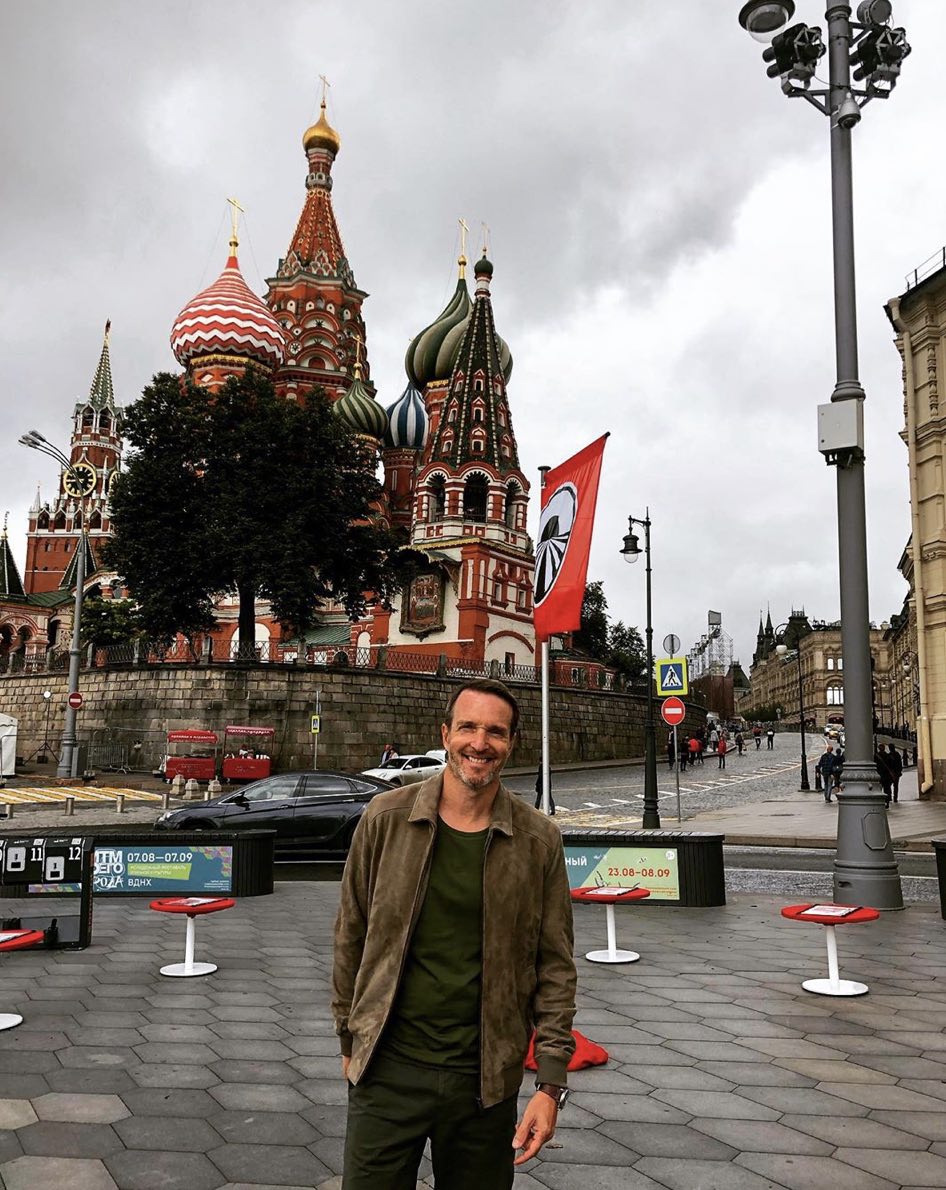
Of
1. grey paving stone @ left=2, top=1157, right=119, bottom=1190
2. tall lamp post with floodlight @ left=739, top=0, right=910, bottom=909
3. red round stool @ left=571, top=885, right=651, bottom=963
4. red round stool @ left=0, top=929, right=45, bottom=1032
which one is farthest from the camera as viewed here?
tall lamp post with floodlight @ left=739, top=0, right=910, bottom=909

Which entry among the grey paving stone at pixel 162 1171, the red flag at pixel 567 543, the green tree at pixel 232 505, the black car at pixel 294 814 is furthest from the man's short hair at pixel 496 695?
the green tree at pixel 232 505

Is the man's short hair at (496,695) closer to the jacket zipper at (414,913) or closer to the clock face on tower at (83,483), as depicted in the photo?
the jacket zipper at (414,913)

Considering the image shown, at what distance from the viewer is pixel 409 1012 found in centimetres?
251

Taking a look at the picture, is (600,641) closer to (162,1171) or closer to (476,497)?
(476,497)

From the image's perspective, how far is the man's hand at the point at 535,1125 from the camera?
2.40 m

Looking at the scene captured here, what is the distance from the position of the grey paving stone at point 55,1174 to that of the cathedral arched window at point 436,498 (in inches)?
1815

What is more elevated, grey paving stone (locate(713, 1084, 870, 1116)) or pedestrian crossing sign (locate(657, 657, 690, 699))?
pedestrian crossing sign (locate(657, 657, 690, 699))

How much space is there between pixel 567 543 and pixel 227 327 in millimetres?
44680

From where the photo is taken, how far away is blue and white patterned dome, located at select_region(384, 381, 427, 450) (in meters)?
60.8

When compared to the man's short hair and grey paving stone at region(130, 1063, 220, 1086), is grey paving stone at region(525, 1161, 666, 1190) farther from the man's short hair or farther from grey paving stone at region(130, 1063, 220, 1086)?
the man's short hair

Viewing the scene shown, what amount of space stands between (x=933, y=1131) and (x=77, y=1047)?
175 inches

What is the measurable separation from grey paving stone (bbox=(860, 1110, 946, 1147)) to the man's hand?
2.61 meters

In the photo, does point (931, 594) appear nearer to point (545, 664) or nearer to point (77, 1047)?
point (545, 664)

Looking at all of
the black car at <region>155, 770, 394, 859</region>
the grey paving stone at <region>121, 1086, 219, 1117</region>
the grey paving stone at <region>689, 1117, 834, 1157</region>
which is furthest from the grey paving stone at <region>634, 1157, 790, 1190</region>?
the black car at <region>155, 770, 394, 859</region>
